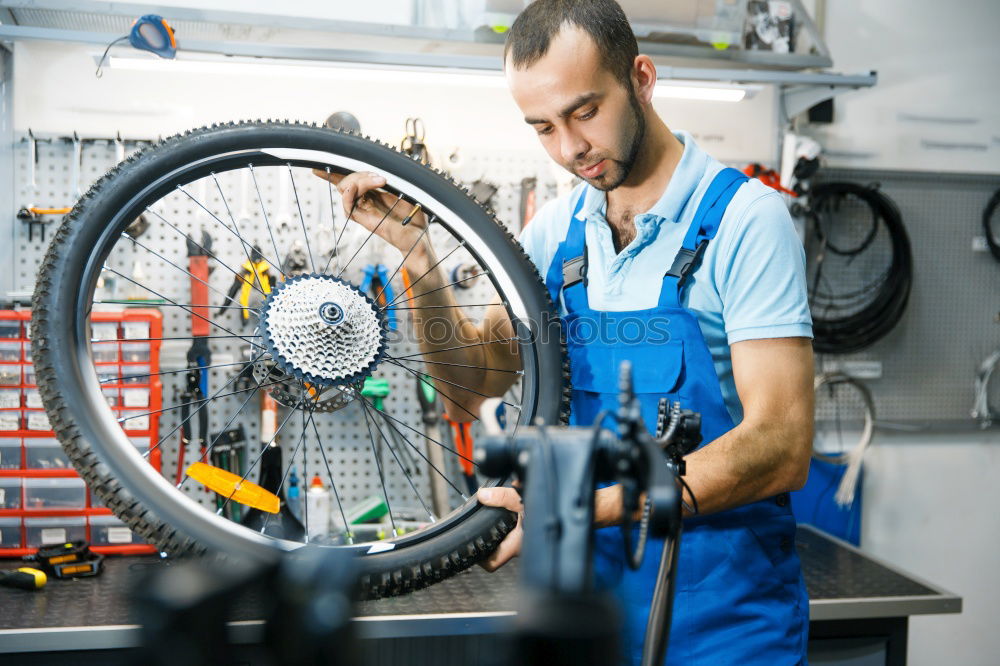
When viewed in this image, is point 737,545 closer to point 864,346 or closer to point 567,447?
point 567,447

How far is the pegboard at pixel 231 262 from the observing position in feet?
6.76

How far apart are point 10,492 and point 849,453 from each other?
7.85 ft

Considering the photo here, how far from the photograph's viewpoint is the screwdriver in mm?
1691

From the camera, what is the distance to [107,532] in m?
1.95

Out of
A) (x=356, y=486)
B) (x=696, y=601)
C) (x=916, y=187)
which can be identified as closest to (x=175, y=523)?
(x=696, y=601)

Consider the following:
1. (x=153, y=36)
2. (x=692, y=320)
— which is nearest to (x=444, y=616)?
(x=692, y=320)

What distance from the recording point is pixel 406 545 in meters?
1.08

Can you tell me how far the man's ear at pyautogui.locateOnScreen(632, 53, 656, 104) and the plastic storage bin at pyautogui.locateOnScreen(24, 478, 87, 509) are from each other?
1.58m

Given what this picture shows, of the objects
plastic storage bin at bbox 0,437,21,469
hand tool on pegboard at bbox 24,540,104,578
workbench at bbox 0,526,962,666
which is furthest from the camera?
plastic storage bin at bbox 0,437,21,469

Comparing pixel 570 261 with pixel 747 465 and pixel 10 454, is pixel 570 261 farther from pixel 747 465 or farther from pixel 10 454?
pixel 10 454

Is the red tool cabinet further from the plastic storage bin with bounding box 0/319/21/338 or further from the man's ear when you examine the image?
the man's ear

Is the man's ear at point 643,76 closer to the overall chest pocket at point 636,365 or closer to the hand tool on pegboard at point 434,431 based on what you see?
the overall chest pocket at point 636,365

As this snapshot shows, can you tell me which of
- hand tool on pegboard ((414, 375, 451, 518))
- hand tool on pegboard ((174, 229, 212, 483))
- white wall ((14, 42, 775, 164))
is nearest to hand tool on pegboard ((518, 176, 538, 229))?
white wall ((14, 42, 775, 164))

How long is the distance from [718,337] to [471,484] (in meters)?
1.11
